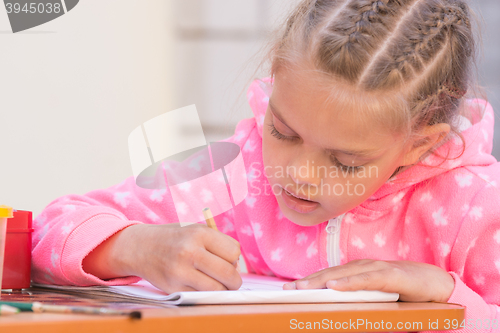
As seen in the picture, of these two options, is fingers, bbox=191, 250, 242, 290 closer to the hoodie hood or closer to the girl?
the girl

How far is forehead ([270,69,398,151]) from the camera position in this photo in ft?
1.80

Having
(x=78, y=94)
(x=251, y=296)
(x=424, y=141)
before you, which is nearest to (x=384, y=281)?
(x=251, y=296)

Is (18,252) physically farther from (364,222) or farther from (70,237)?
(364,222)

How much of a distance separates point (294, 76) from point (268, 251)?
1.02 feet

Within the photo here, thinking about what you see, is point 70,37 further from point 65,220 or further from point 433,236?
point 433,236

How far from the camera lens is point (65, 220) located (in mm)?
584

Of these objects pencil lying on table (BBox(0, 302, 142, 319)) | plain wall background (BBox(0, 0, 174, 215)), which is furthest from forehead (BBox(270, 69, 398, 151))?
plain wall background (BBox(0, 0, 174, 215))

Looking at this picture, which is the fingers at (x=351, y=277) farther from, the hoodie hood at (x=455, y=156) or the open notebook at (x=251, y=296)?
the hoodie hood at (x=455, y=156)

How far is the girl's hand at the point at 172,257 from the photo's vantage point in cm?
48

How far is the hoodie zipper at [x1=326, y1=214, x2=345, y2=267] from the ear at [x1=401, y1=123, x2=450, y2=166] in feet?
0.43

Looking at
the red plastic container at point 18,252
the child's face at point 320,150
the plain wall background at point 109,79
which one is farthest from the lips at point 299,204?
the plain wall background at point 109,79

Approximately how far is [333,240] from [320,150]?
0.70 feet

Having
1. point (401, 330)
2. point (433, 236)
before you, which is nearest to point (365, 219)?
point (433, 236)

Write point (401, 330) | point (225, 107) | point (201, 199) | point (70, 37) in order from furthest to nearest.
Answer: point (225, 107) → point (70, 37) → point (201, 199) → point (401, 330)
